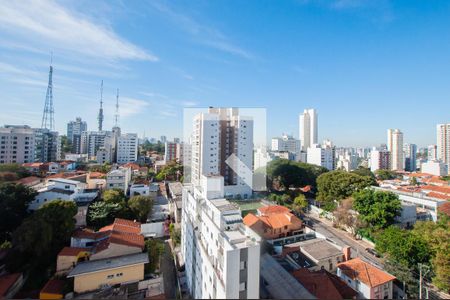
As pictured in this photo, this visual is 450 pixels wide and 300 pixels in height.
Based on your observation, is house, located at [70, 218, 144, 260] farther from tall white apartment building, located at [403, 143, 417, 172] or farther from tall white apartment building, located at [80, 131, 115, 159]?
tall white apartment building, located at [403, 143, 417, 172]

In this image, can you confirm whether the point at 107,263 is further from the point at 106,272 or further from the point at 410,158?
the point at 410,158

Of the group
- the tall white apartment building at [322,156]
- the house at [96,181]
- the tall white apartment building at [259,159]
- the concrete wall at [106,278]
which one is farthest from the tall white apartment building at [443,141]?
the house at [96,181]

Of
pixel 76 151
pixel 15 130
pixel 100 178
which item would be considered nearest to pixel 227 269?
pixel 100 178

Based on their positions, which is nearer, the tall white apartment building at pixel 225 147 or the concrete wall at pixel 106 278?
the concrete wall at pixel 106 278

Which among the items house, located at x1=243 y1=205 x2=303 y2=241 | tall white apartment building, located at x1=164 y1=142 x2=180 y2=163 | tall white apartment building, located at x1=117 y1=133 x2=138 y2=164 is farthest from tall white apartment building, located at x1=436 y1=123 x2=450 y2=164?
tall white apartment building, located at x1=117 y1=133 x2=138 y2=164

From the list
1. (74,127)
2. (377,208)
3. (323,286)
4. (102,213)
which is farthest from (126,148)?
(323,286)

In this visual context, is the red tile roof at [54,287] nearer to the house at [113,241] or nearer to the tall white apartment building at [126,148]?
the house at [113,241]
